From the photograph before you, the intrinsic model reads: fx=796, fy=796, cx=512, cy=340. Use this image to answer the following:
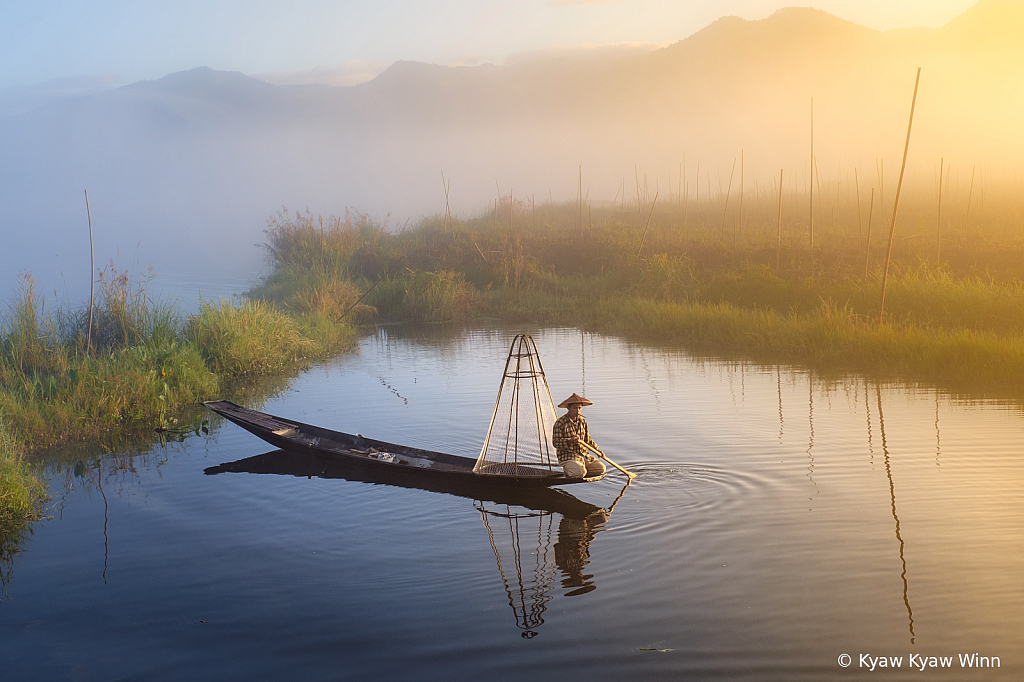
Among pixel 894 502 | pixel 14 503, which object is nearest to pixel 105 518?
pixel 14 503

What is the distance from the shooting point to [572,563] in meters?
5.75

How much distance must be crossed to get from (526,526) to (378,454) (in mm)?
1942

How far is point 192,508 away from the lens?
23.9 ft

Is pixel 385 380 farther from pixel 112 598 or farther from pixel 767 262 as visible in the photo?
pixel 767 262

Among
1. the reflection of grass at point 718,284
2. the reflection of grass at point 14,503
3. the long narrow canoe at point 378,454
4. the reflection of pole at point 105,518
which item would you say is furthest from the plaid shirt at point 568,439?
the reflection of grass at point 718,284

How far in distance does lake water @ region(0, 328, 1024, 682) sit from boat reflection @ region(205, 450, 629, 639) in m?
0.03

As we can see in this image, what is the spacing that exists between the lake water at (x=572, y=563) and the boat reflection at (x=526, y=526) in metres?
0.03

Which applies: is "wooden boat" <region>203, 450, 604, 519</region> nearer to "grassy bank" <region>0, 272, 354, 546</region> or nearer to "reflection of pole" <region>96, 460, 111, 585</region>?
"reflection of pole" <region>96, 460, 111, 585</region>

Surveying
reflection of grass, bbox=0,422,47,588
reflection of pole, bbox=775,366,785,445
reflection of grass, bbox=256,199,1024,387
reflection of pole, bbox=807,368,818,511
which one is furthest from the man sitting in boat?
reflection of grass, bbox=256,199,1024,387

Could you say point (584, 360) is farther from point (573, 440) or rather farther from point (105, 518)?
point (105, 518)

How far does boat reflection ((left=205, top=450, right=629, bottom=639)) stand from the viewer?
5.34m

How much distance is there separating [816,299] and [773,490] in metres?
9.69

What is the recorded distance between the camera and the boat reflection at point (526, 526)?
5.34 m

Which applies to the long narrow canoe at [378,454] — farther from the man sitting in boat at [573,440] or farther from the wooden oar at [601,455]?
the wooden oar at [601,455]
